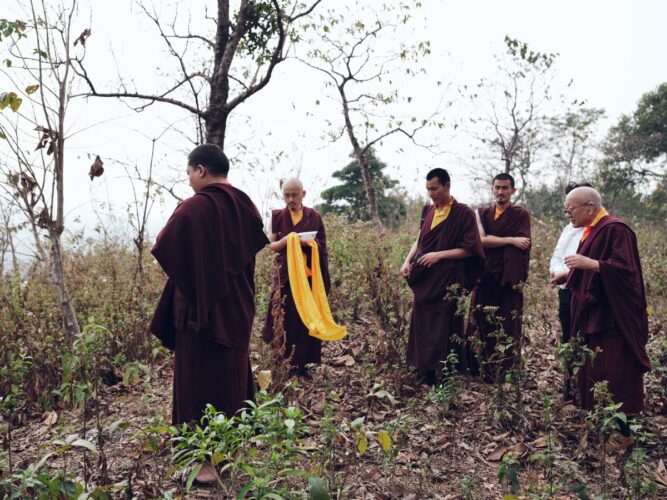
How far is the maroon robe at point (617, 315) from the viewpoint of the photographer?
4.03 metres

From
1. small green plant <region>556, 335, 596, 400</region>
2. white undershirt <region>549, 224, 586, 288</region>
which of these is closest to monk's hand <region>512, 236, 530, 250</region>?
white undershirt <region>549, 224, 586, 288</region>

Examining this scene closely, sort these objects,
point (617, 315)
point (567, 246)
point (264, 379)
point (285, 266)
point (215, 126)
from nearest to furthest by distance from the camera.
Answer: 1. point (617, 315)
2. point (264, 379)
3. point (567, 246)
4. point (285, 266)
5. point (215, 126)

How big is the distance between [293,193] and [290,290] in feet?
3.07

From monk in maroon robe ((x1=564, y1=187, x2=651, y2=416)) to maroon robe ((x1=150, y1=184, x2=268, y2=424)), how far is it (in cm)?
226

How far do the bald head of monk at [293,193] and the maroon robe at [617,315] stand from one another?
2688 millimetres

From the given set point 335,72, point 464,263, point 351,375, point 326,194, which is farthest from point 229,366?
point 326,194

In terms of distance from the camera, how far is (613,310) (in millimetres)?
4043

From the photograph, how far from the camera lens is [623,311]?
13.3 feet

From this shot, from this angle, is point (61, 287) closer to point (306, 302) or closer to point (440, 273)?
point (306, 302)

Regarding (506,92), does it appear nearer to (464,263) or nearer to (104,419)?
(464,263)

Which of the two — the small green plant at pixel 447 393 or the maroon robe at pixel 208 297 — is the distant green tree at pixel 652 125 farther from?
the maroon robe at pixel 208 297

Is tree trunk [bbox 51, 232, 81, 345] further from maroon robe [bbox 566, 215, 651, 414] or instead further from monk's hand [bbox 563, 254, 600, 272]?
maroon robe [bbox 566, 215, 651, 414]

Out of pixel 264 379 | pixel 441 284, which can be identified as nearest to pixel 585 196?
pixel 441 284

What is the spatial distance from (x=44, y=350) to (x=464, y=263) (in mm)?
3877
